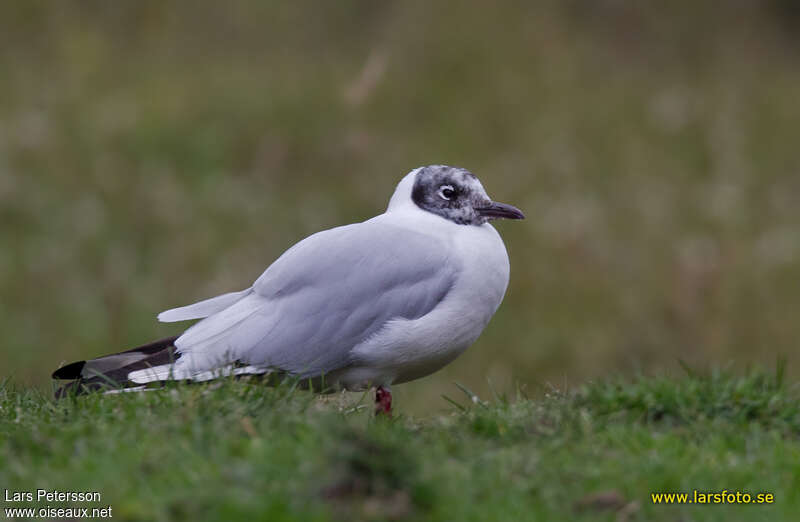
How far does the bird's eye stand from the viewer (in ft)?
18.1

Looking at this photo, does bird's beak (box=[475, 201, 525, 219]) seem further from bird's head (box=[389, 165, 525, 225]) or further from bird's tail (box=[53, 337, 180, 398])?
bird's tail (box=[53, 337, 180, 398])

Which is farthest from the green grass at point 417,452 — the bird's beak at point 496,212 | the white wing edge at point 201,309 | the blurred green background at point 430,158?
the blurred green background at point 430,158

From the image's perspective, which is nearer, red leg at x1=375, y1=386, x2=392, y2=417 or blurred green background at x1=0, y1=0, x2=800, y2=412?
red leg at x1=375, y1=386, x2=392, y2=417

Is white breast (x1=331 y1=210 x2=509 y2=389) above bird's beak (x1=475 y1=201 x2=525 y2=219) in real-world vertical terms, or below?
below

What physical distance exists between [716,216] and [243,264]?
15.9ft

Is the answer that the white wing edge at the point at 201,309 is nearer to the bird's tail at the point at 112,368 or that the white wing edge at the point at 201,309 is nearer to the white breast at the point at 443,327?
the bird's tail at the point at 112,368

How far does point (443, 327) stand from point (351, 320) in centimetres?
41

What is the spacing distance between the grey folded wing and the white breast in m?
0.06

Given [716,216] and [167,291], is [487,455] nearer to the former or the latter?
[167,291]

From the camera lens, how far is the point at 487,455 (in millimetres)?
4059

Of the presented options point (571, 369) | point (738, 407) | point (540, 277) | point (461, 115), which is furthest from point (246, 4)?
point (738, 407)

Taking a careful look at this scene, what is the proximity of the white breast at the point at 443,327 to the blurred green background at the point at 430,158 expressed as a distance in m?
3.75

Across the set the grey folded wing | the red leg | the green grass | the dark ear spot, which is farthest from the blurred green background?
the green grass

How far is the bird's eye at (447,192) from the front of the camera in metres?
5.52
